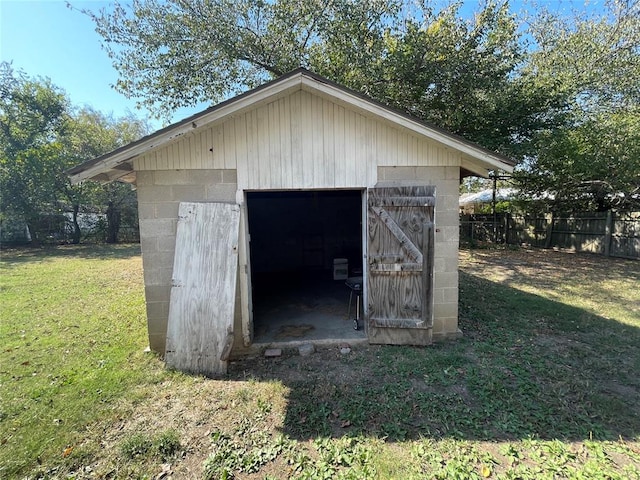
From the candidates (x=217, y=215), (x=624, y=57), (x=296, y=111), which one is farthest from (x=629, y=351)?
(x=624, y=57)

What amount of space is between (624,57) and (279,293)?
14.3 m

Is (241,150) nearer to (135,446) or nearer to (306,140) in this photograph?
(306,140)

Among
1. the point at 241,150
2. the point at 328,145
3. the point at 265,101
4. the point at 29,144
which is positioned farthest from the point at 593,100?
the point at 29,144

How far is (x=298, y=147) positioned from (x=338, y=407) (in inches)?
125

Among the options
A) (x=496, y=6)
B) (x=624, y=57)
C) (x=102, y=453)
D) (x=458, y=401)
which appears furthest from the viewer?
(x=624, y=57)

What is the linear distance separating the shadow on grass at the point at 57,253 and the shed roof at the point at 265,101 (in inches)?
447

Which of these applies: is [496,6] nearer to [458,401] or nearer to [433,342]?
[433,342]

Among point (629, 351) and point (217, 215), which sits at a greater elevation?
point (217, 215)

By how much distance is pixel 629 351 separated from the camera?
435cm

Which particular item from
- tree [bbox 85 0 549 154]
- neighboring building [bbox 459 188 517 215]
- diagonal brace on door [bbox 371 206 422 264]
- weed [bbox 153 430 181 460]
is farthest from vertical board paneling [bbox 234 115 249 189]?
neighboring building [bbox 459 188 517 215]

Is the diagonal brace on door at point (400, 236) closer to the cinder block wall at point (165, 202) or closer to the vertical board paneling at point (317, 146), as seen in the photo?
the vertical board paneling at point (317, 146)

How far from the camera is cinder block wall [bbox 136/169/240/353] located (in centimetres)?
417

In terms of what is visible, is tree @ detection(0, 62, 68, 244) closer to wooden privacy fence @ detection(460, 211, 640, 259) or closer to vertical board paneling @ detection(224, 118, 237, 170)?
vertical board paneling @ detection(224, 118, 237, 170)

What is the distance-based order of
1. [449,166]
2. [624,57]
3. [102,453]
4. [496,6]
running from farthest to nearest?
[624,57] < [496,6] < [449,166] < [102,453]
